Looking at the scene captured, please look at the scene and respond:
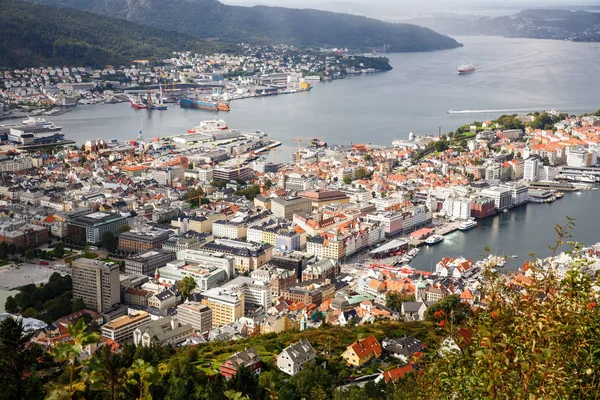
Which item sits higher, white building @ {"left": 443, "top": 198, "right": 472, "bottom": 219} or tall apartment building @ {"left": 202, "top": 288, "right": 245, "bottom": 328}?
white building @ {"left": 443, "top": 198, "right": 472, "bottom": 219}

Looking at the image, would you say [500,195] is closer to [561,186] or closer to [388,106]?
[561,186]

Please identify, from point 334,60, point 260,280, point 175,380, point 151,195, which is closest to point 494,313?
point 175,380

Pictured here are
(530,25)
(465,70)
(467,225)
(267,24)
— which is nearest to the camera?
(467,225)

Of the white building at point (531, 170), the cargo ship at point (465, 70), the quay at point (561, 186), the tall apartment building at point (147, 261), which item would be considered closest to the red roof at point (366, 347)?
the tall apartment building at point (147, 261)

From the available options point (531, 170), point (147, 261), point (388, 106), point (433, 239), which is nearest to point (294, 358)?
point (147, 261)

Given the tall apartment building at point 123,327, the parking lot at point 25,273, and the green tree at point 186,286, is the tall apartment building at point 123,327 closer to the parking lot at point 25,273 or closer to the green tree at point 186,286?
the green tree at point 186,286

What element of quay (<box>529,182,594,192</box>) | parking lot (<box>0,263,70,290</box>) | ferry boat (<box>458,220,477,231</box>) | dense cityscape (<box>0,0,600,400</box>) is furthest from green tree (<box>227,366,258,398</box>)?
quay (<box>529,182,594,192</box>)

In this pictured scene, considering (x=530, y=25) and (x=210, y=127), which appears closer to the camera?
(x=210, y=127)

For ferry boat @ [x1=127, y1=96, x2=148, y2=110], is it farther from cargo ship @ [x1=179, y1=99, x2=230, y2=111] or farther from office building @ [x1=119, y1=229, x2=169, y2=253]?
office building @ [x1=119, y1=229, x2=169, y2=253]
